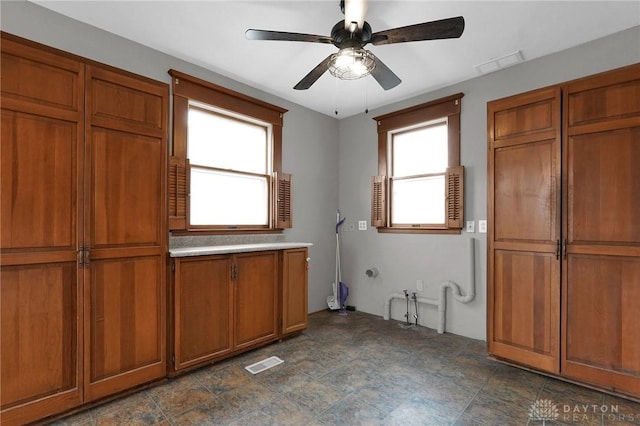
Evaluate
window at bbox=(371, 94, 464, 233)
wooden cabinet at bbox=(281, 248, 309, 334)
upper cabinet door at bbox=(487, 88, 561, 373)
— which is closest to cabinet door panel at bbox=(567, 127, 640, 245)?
upper cabinet door at bbox=(487, 88, 561, 373)

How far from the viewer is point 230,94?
136 inches

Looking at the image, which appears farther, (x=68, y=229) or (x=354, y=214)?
(x=354, y=214)

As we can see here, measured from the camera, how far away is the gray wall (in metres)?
2.61

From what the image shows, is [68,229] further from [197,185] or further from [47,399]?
[197,185]

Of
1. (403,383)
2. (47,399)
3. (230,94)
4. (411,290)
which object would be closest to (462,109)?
(411,290)

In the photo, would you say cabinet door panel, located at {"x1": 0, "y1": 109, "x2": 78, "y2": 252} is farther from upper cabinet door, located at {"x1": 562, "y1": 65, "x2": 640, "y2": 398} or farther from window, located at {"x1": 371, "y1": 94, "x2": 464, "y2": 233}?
upper cabinet door, located at {"x1": 562, "y1": 65, "x2": 640, "y2": 398}

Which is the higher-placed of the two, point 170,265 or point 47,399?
point 170,265

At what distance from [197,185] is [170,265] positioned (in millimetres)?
1006

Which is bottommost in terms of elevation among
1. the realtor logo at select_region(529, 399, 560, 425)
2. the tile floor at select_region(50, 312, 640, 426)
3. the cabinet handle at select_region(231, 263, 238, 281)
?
the tile floor at select_region(50, 312, 640, 426)

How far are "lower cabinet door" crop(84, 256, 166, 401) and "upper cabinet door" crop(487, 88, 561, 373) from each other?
2994 mm

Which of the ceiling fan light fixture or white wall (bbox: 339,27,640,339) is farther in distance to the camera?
white wall (bbox: 339,27,640,339)

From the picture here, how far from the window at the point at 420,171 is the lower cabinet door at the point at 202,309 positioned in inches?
91.6

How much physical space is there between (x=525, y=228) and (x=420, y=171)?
159 centimetres

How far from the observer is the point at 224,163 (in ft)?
11.6
